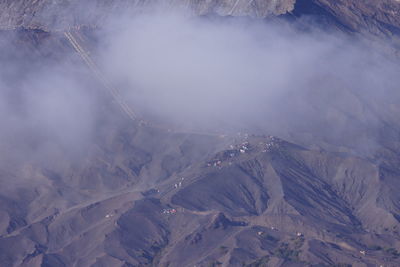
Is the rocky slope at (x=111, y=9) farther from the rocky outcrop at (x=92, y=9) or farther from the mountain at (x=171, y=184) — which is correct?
the mountain at (x=171, y=184)

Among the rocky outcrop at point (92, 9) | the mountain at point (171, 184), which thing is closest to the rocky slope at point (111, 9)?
the rocky outcrop at point (92, 9)

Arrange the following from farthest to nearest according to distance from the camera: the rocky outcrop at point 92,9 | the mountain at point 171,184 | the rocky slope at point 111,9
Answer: the rocky slope at point 111,9 < the rocky outcrop at point 92,9 < the mountain at point 171,184

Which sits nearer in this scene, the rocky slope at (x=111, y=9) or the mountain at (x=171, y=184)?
the mountain at (x=171, y=184)

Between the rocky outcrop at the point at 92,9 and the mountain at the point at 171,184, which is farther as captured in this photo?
the rocky outcrop at the point at 92,9

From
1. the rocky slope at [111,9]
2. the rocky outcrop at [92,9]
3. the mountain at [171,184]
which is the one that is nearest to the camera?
the mountain at [171,184]

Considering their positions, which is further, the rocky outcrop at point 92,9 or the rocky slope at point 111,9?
the rocky slope at point 111,9

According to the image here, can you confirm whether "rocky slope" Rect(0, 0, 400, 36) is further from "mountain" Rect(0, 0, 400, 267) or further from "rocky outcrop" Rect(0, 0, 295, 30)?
"mountain" Rect(0, 0, 400, 267)

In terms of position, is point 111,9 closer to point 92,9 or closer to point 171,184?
point 92,9

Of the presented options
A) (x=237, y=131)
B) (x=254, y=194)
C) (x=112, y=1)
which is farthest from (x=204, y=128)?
(x=112, y=1)
